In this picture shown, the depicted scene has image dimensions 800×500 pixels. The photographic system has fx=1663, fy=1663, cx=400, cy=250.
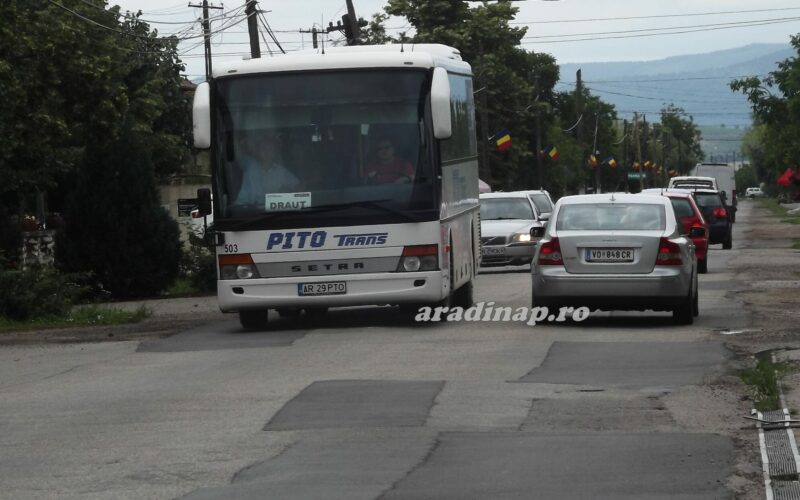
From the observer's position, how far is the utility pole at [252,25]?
3719cm

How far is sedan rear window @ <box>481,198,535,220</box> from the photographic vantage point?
35.0 meters

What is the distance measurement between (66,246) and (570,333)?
46.5 feet

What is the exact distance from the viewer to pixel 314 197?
18422mm

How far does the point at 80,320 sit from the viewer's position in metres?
23.1

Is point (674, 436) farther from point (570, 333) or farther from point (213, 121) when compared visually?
point (213, 121)

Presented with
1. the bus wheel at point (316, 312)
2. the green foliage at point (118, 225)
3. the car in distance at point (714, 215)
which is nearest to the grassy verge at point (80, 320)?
the bus wheel at point (316, 312)

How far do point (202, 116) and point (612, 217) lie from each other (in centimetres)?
479

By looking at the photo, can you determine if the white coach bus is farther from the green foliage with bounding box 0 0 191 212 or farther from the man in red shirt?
the green foliage with bounding box 0 0 191 212

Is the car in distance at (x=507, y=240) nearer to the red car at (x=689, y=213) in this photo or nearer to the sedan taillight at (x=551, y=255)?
the red car at (x=689, y=213)

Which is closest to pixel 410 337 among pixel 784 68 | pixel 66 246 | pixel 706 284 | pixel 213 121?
pixel 213 121

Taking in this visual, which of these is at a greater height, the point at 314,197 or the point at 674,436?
the point at 314,197

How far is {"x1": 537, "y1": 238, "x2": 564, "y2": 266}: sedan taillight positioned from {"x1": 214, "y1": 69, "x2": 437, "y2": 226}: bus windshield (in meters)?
1.35

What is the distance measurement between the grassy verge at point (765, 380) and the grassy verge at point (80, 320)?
1066 centimetres

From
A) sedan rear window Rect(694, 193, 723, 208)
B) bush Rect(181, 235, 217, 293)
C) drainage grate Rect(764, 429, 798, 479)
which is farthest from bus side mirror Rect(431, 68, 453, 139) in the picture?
sedan rear window Rect(694, 193, 723, 208)
